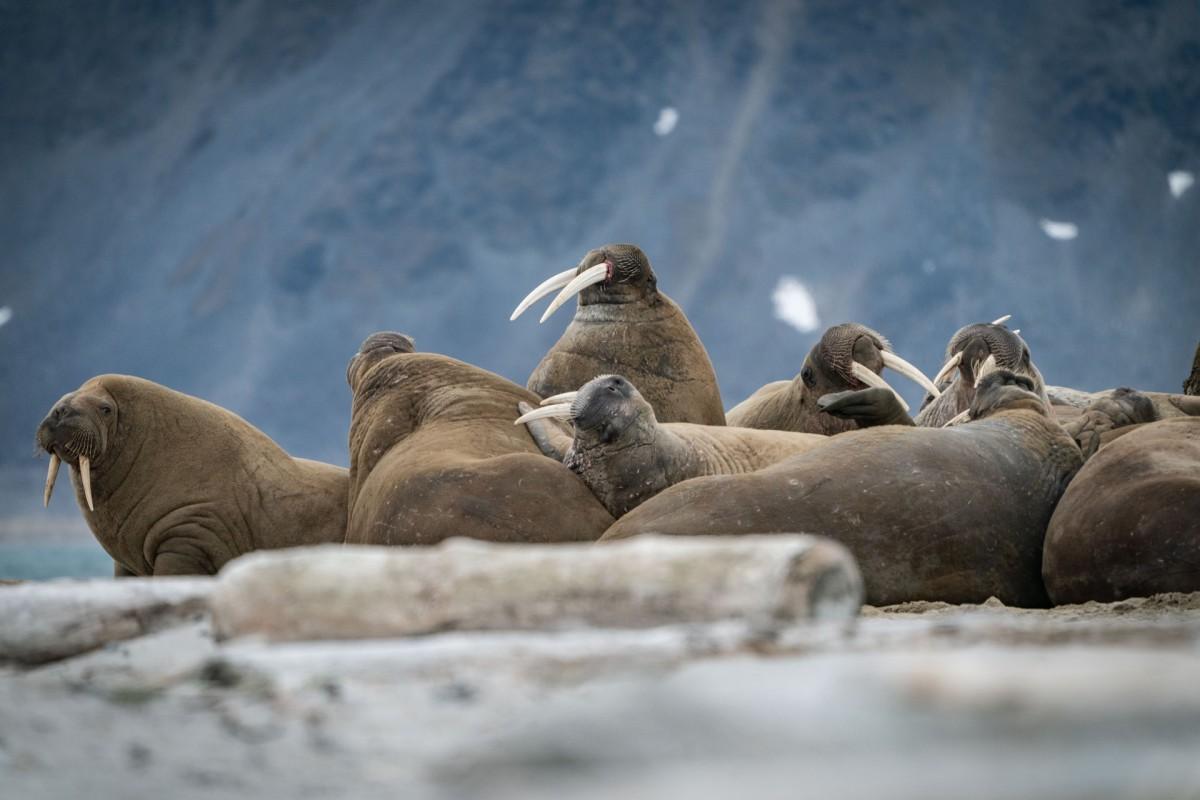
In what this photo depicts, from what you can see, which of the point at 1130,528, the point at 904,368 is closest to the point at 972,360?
the point at 904,368

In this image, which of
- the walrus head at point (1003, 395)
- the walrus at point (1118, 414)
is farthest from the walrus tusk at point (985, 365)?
the walrus head at point (1003, 395)

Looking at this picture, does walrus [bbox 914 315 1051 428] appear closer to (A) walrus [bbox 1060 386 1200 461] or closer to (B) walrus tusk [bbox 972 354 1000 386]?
(B) walrus tusk [bbox 972 354 1000 386]

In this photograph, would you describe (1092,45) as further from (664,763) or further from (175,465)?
(664,763)

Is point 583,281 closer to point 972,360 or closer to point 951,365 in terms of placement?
point 951,365

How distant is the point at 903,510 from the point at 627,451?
126 cm

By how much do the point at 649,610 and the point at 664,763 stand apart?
0.84 m

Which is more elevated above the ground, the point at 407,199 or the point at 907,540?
the point at 407,199

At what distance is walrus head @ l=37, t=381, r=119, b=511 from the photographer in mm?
6922

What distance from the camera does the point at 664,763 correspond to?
5.15ft

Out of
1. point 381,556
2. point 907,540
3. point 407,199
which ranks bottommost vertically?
point 907,540

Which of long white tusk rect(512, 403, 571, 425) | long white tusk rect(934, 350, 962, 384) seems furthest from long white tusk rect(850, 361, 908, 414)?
long white tusk rect(512, 403, 571, 425)

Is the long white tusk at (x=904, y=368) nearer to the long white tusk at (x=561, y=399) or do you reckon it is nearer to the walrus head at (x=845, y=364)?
the walrus head at (x=845, y=364)

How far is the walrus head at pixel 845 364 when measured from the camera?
745cm

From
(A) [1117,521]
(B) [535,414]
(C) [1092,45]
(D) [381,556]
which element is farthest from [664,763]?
(C) [1092,45]
